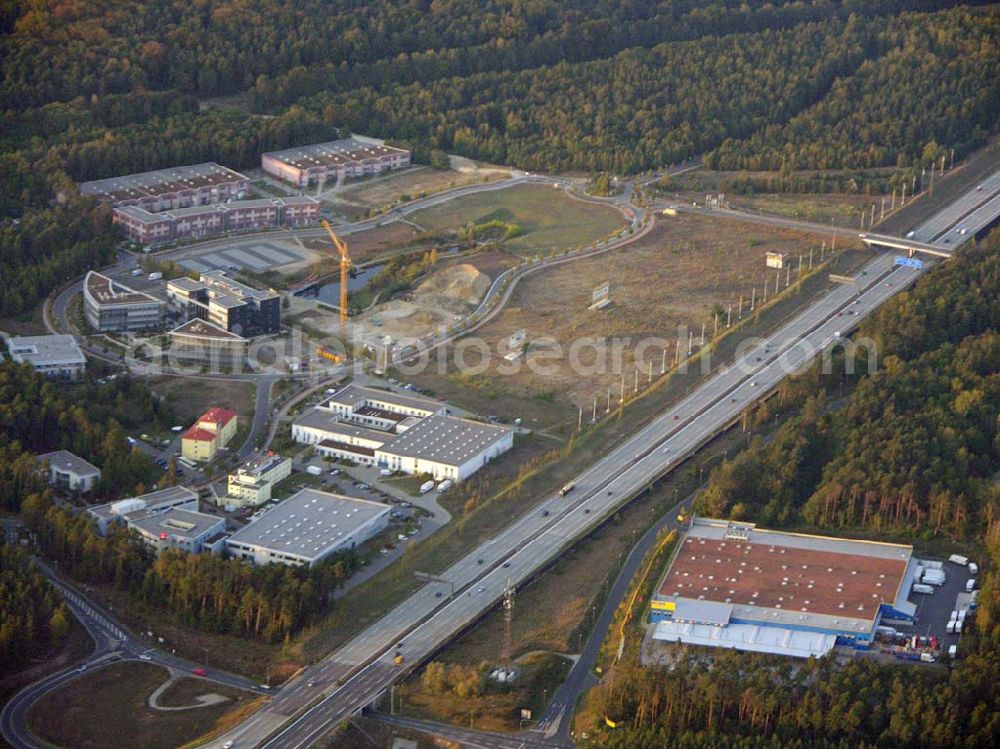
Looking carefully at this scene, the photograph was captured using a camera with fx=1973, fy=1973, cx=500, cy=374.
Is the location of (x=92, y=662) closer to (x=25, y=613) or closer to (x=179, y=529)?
(x=25, y=613)

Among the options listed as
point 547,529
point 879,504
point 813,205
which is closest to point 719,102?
point 813,205

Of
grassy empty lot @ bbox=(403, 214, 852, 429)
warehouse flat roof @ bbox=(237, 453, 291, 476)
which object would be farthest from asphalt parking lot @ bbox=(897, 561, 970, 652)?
warehouse flat roof @ bbox=(237, 453, 291, 476)

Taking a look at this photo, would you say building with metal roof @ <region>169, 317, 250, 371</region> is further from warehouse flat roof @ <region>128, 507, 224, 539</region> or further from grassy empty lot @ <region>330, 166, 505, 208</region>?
grassy empty lot @ <region>330, 166, 505, 208</region>

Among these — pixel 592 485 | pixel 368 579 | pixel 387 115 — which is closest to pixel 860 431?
pixel 592 485

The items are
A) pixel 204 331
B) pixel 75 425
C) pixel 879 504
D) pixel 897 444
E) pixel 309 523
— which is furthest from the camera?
pixel 204 331

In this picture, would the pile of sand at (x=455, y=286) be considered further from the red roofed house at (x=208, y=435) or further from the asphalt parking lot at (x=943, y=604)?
the asphalt parking lot at (x=943, y=604)
